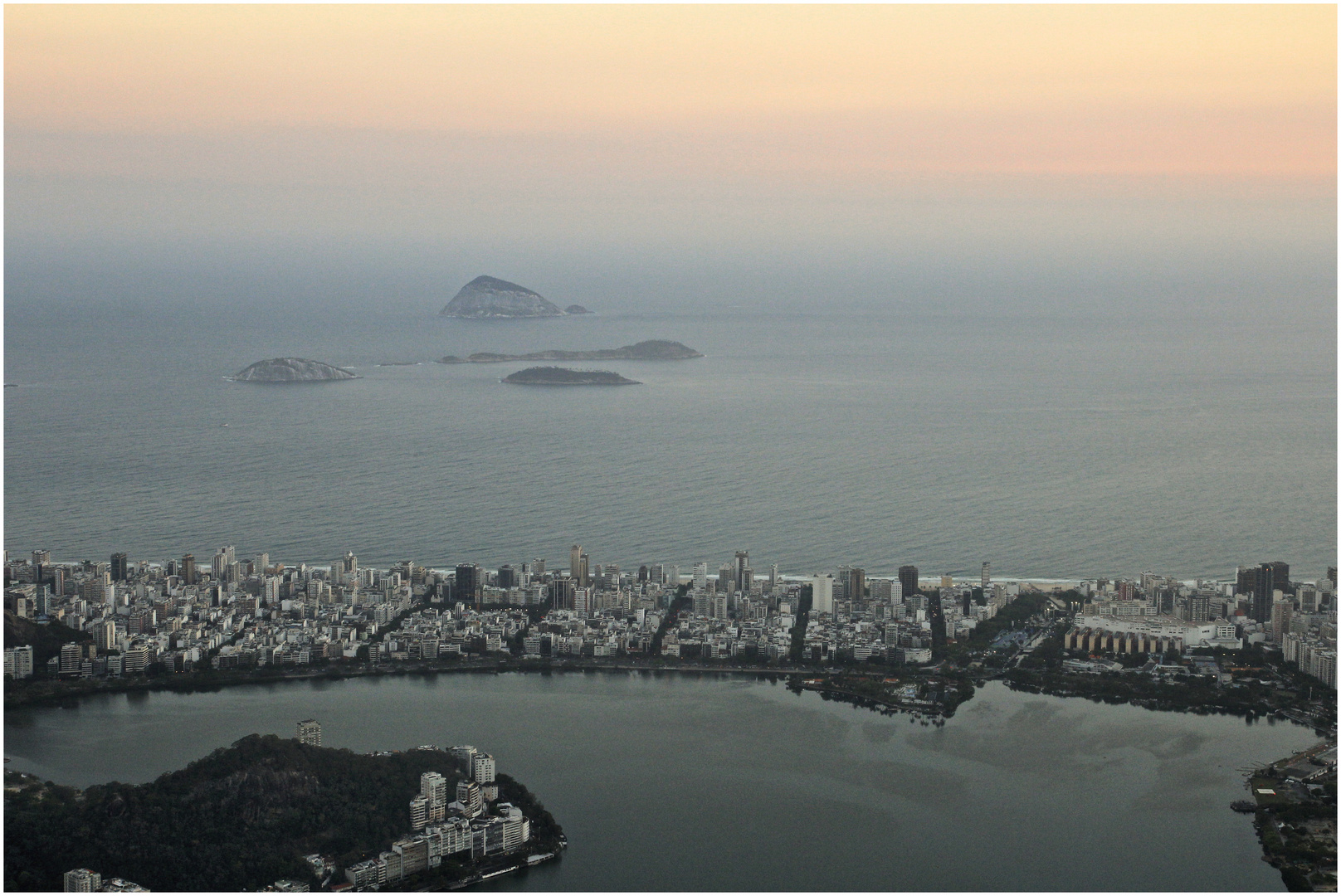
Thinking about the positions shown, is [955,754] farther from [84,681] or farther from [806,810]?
[84,681]

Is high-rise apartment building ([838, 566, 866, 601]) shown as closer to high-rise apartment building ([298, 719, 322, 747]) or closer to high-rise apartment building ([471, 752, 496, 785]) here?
high-rise apartment building ([471, 752, 496, 785])

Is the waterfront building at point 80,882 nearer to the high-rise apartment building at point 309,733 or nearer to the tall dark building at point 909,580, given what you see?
the high-rise apartment building at point 309,733

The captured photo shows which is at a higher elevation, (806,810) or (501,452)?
(501,452)

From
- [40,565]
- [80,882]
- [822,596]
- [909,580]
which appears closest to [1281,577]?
[909,580]

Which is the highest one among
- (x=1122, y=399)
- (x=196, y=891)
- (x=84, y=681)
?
(x=1122, y=399)

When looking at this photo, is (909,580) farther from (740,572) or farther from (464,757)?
(464,757)

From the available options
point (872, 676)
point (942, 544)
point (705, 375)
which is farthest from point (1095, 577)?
point (705, 375)

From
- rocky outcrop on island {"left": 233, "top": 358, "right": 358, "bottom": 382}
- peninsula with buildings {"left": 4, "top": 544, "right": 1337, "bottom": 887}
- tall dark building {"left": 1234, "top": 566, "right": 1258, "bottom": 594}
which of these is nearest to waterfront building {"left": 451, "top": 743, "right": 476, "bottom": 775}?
peninsula with buildings {"left": 4, "top": 544, "right": 1337, "bottom": 887}
